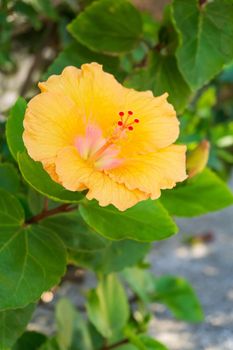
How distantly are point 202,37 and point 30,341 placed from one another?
0.67m

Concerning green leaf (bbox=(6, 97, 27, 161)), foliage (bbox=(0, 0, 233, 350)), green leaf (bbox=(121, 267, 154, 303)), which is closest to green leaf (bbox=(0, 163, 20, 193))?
foliage (bbox=(0, 0, 233, 350))

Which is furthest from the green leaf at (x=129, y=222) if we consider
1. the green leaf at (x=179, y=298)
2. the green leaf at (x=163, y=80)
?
the green leaf at (x=179, y=298)

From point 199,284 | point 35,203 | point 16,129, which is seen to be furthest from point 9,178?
point 199,284

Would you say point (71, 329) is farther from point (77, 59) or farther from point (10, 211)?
point (77, 59)

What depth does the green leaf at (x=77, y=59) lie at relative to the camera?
1253 mm

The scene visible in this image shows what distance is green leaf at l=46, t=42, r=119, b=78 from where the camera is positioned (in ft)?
4.11

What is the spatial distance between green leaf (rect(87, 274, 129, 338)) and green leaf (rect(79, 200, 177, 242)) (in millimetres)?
431

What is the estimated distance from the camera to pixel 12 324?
3.38ft

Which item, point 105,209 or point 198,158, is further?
point 198,158

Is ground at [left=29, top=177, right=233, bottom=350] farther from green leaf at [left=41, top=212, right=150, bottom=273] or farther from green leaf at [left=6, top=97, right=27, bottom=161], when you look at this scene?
green leaf at [left=6, top=97, right=27, bottom=161]

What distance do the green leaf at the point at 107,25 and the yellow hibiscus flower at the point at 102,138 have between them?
0.32 meters

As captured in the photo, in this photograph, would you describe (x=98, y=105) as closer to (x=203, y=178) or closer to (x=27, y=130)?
(x=27, y=130)

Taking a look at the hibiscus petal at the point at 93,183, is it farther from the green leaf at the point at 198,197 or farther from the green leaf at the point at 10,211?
the green leaf at the point at 198,197

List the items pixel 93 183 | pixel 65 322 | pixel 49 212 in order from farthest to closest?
pixel 65 322, pixel 49 212, pixel 93 183
